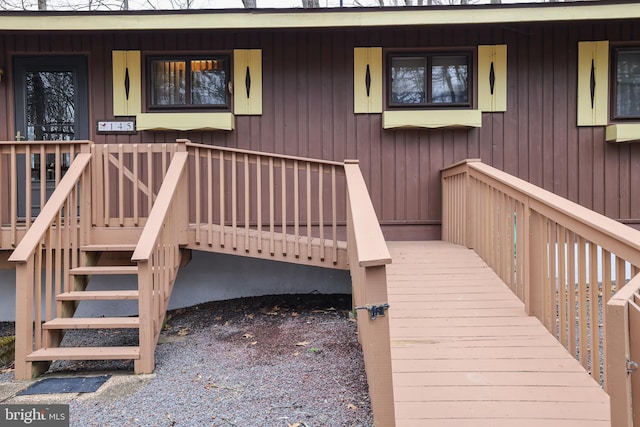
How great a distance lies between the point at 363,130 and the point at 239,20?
1.88 m

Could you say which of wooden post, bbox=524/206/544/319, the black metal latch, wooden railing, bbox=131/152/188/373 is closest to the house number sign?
wooden railing, bbox=131/152/188/373

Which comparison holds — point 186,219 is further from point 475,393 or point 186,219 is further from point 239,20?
point 475,393

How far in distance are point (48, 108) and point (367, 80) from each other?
12.7 feet

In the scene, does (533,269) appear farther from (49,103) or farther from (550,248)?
(49,103)

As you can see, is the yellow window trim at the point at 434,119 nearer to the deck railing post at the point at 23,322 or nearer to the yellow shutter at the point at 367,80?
the yellow shutter at the point at 367,80

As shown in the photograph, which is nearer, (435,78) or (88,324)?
(88,324)

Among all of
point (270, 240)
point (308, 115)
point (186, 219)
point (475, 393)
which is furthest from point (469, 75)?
point (475, 393)

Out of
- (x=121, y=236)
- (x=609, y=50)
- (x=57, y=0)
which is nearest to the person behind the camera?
(x=121, y=236)

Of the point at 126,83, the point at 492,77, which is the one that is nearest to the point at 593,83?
the point at 492,77

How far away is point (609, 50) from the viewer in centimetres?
529

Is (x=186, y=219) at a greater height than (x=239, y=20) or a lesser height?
lesser

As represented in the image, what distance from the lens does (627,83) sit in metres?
5.30

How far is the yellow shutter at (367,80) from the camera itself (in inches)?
212

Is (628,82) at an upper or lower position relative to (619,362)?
upper
